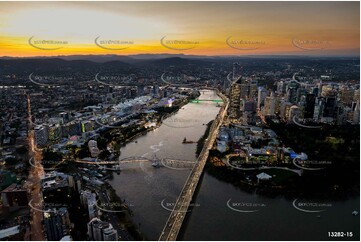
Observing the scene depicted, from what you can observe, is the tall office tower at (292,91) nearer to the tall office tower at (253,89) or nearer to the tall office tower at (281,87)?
the tall office tower at (281,87)

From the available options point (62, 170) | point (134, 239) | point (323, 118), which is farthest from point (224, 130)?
point (134, 239)

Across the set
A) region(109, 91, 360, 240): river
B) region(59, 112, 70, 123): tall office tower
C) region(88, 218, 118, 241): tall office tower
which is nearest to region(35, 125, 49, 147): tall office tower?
region(59, 112, 70, 123): tall office tower

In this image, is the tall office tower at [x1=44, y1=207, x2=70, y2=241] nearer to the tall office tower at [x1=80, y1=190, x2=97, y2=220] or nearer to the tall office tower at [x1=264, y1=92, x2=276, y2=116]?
the tall office tower at [x1=80, y1=190, x2=97, y2=220]

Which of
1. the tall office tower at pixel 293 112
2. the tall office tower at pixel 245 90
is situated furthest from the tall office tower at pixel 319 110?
the tall office tower at pixel 245 90

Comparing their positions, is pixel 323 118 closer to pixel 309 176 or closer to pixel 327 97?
pixel 327 97

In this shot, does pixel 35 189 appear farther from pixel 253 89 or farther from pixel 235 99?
pixel 253 89

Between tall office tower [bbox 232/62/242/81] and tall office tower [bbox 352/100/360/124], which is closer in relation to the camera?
tall office tower [bbox 352/100/360/124]
